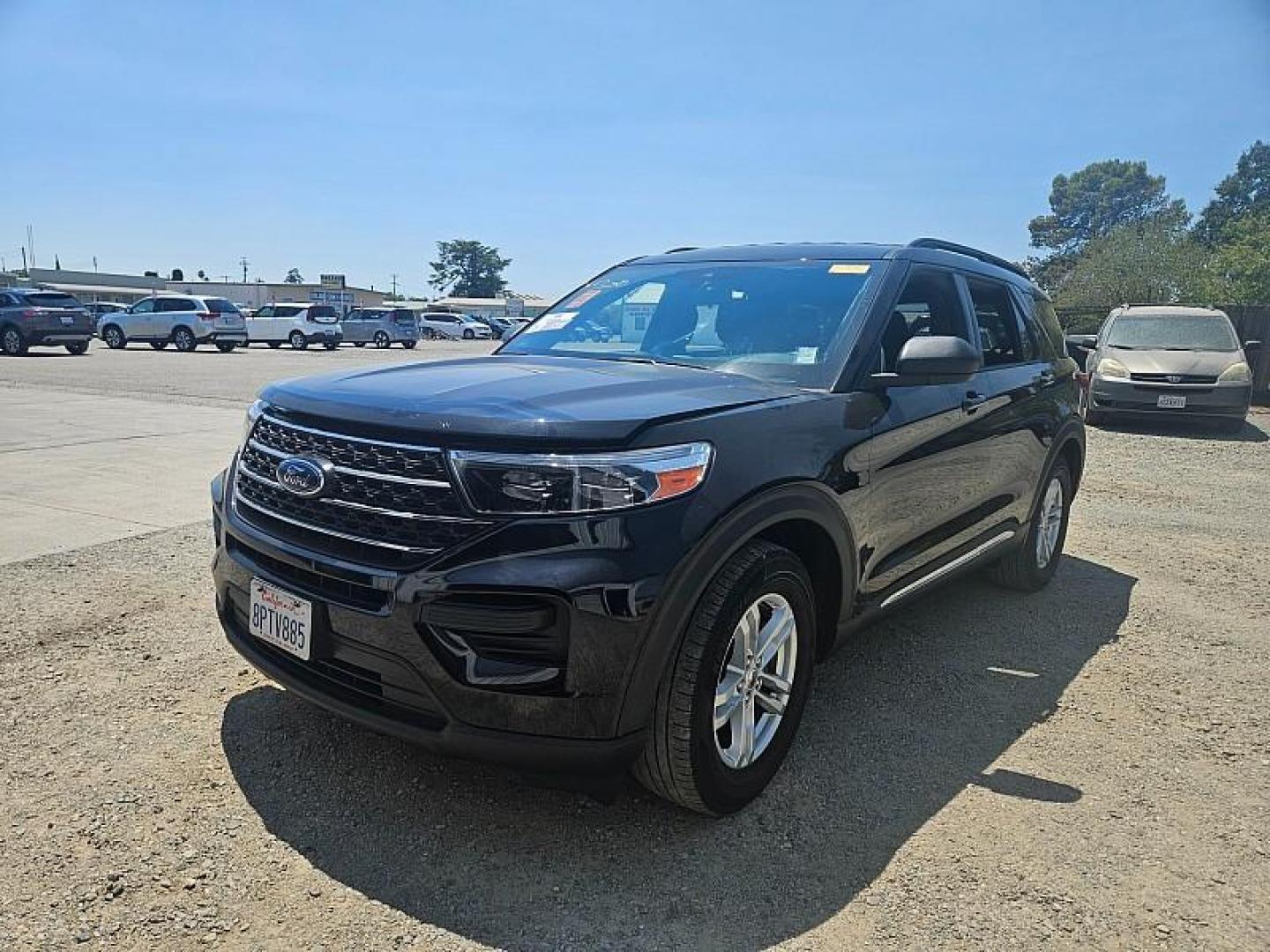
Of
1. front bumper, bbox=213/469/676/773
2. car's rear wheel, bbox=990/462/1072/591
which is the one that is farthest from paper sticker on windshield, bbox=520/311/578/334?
car's rear wheel, bbox=990/462/1072/591

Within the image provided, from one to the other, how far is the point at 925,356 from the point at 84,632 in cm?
379

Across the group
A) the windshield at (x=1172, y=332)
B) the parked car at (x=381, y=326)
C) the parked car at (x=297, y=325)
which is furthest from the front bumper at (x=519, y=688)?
the parked car at (x=381, y=326)

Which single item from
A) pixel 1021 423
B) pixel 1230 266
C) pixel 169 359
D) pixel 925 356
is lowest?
pixel 169 359

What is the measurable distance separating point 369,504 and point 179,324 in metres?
31.7

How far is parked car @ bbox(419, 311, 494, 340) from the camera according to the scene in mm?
55625

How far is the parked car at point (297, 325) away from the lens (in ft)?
116

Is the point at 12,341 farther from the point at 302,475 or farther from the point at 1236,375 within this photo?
the point at 1236,375

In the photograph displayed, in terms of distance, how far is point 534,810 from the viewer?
2873 millimetres

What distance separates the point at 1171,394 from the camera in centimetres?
1251

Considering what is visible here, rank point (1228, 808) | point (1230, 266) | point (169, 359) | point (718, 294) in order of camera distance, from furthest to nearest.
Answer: point (1230, 266), point (169, 359), point (718, 294), point (1228, 808)

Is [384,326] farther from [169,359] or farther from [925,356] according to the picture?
[925,356]

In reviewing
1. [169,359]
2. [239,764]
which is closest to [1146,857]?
[239,764]

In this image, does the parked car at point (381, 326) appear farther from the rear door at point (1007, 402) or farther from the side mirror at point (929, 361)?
the side mirror at point (929, 361)

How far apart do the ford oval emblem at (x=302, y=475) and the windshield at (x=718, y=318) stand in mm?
1440
